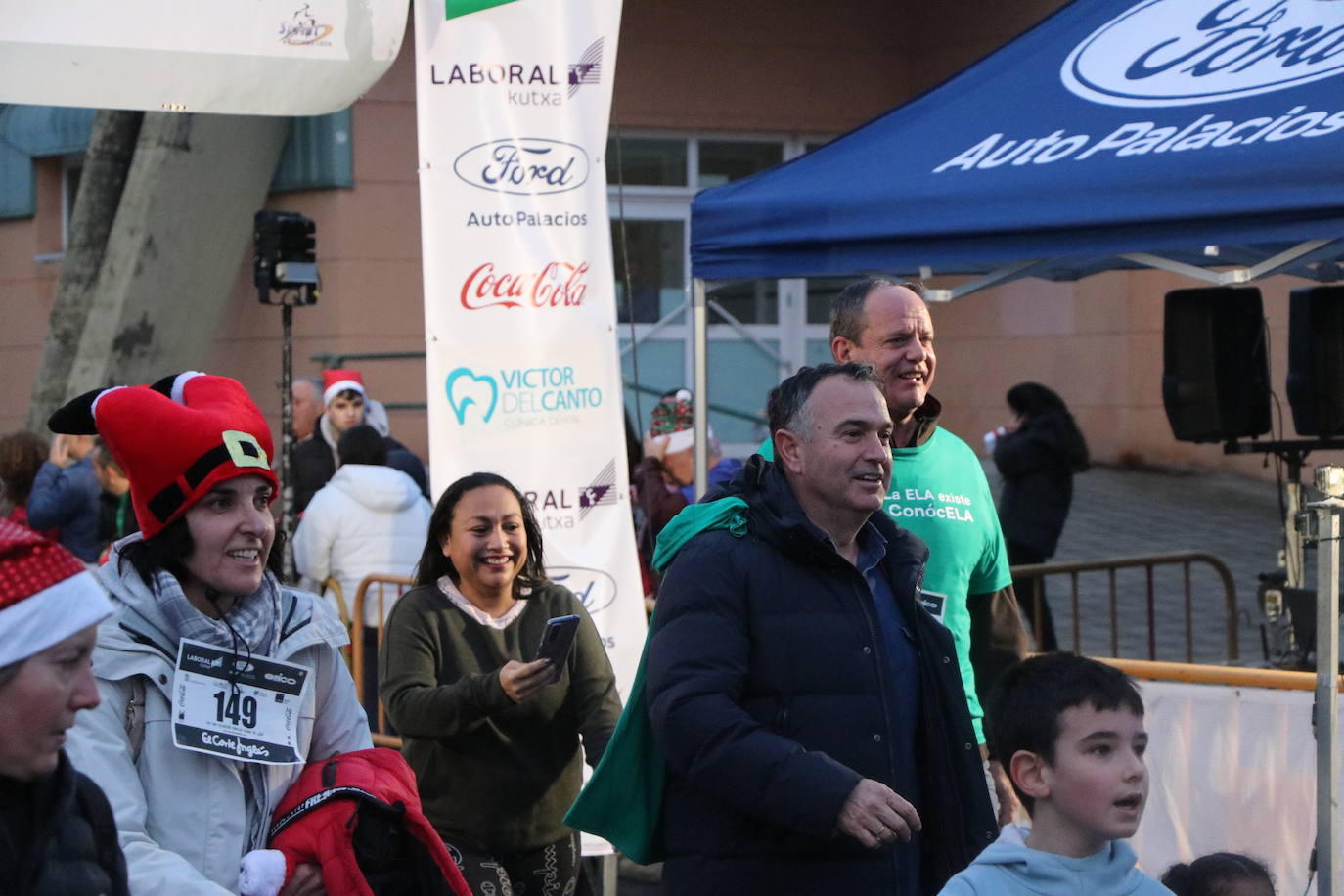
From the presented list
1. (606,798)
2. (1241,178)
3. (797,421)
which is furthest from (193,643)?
(1241,178)

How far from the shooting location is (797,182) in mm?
5922

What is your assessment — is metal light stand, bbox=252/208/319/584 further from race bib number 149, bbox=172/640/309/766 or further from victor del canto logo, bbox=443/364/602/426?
race bib number 149, bbox=172/640/309/766

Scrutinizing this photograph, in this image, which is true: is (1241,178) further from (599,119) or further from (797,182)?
(599,119)

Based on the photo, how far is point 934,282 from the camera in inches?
582

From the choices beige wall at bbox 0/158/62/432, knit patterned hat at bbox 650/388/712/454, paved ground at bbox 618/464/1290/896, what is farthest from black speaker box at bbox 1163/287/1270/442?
beige wall at bbox 0/158/62/432

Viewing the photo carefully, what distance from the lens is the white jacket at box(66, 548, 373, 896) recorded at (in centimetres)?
256

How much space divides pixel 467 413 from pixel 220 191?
8420mm

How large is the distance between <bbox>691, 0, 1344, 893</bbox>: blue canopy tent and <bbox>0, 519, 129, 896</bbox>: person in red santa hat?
12.7ft

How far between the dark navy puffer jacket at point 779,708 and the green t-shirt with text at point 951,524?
0.75m

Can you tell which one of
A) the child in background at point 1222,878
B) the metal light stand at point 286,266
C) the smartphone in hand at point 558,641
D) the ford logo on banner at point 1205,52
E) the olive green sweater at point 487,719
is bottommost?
the child in background at point 1222,878

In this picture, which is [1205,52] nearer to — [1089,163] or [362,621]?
[1089,163]

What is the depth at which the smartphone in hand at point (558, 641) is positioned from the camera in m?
3.92

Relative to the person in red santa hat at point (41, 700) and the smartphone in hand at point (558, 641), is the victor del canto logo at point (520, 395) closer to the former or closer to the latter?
the smartphone in hand at point (558, 641)

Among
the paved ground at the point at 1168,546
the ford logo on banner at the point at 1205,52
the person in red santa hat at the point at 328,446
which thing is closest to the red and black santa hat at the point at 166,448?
the ford logo on banner at the point at 1205,52
